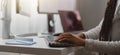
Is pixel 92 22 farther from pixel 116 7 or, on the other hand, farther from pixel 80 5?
pixel 116 7

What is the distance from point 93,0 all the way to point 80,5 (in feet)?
0.62

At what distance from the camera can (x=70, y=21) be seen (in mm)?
2312

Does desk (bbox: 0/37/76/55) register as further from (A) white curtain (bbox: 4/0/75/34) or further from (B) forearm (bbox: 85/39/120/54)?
(A) white curtain (bbox: 4/0/75/34)

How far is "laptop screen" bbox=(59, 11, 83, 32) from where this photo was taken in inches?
87.9

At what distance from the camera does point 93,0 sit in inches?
113

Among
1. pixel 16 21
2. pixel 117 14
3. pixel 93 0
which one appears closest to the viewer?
pixel 117 14

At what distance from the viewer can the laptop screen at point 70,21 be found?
7.32ft

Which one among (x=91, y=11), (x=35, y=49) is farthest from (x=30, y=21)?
(x=91, y=11)

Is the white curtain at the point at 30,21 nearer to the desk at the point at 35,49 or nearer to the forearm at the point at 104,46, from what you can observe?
the desk at the point at 35,49

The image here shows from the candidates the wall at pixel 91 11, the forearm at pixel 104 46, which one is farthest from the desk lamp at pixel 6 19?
the wall at pixel 91 11

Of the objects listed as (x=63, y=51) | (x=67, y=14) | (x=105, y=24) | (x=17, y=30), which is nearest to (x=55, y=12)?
(x=67, y=14)

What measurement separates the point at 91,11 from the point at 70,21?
70 cm

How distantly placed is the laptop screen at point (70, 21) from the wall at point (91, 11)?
19.4 inches

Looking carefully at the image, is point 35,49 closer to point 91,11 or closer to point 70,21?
point 70,21
